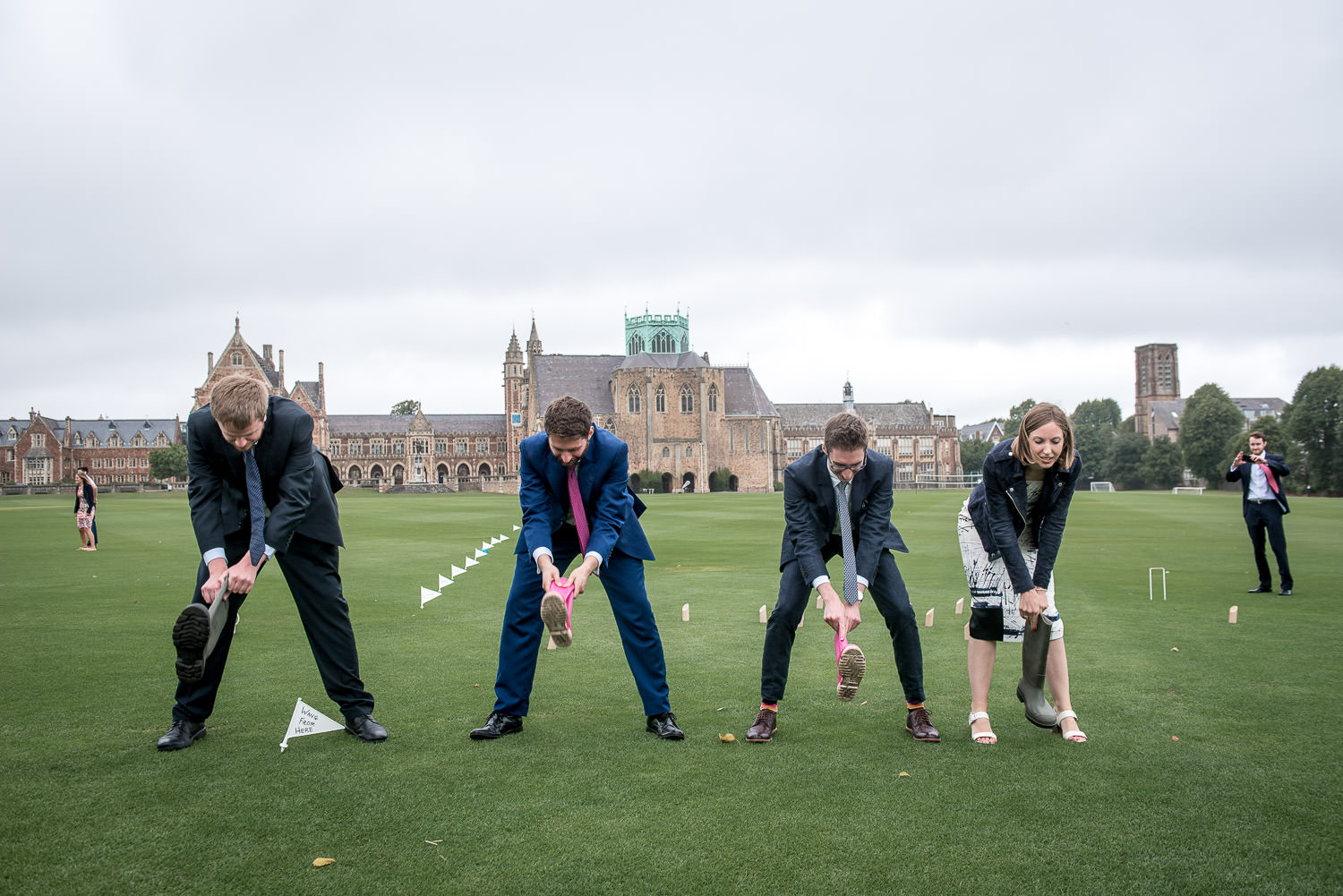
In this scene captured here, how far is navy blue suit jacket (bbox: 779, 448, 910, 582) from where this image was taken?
5.61 m

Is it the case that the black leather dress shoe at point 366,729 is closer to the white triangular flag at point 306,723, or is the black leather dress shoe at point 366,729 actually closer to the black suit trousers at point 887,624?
the white triangular flag at point 306,723

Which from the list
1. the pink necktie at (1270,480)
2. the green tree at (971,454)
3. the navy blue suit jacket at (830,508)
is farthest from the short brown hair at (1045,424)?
the green tree at (971,454)

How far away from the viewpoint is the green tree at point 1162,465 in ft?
311

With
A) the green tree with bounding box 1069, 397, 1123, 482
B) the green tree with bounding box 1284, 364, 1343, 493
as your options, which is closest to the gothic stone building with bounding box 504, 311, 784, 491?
the green tree with bounding box 1069, 397, 1123, 482

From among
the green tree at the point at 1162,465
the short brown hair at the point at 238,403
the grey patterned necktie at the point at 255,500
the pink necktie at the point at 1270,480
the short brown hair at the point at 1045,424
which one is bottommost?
the green tree at the point at 1162,465

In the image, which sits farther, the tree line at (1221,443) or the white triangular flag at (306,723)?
the tree line at (1221,443)

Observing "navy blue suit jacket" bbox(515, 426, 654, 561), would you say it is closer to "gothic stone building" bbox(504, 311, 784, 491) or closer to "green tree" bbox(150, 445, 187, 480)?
"gothic stone building" bbox(504, 311, 784, 491)

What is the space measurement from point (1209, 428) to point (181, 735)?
92372mm

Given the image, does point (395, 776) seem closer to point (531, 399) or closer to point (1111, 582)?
point (1111, 582)

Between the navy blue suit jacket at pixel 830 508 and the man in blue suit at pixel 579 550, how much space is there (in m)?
0.91

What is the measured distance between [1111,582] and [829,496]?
9.45 m

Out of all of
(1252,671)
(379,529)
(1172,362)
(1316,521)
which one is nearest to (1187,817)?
(1252,671)

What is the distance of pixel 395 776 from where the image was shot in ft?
15.8

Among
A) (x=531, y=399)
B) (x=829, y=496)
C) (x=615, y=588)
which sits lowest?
(x=615, y=588)
